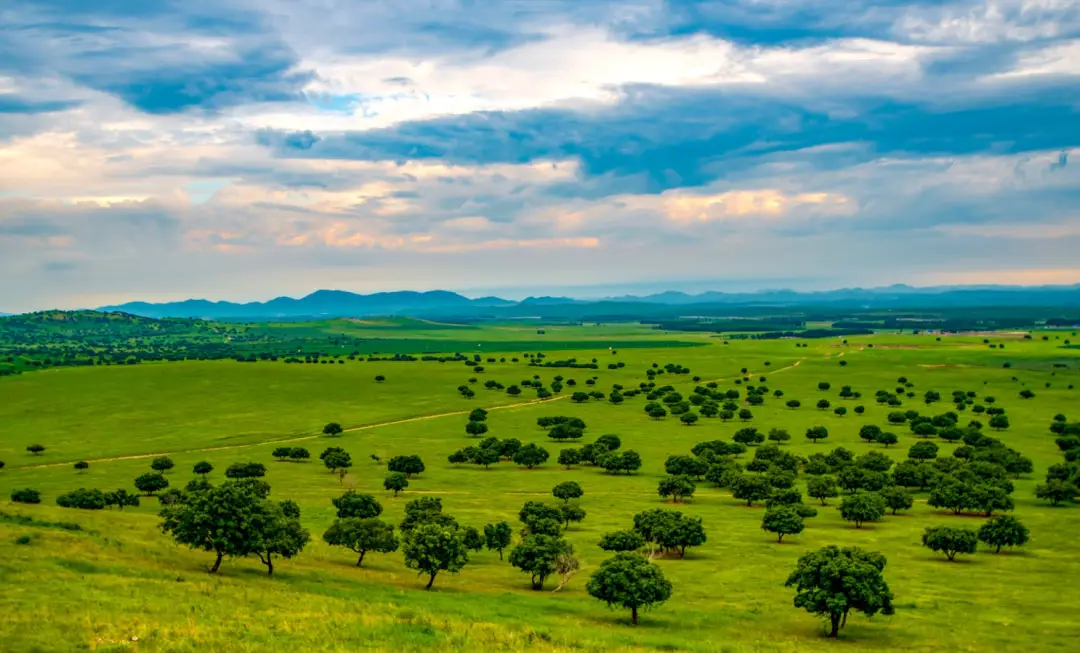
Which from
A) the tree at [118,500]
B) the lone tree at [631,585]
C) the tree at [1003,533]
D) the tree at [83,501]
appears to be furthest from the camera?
the tree at [118,500]

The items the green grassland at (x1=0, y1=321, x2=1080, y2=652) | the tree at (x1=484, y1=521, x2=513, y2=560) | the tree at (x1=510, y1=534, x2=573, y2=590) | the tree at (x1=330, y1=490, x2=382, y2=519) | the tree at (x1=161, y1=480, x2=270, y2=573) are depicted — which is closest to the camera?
the green grassland at (x1=0, y1=321, x2=1080, y2=652)

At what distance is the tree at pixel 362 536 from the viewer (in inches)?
3044

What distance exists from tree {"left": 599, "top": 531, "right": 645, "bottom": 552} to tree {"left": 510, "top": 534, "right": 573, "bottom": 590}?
7027 mm

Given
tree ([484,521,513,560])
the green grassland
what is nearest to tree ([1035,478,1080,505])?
the green grassland

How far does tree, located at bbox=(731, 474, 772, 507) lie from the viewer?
11531 centimetres

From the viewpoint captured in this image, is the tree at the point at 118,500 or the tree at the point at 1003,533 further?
the tree at the point at 118,500

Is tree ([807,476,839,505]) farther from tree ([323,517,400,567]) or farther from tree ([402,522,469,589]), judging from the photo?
tree ([323,517,400,567])

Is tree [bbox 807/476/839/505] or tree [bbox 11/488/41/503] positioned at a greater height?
tree [bbox 11/488/41/503]

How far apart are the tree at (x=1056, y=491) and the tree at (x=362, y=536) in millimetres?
Result: 85673

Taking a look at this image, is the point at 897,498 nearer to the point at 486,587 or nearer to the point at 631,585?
the point at 631,585

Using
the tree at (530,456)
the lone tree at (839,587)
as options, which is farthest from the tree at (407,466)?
the lone tree at (839,587)

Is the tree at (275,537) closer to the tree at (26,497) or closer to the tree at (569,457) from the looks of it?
the tree at (26,497)

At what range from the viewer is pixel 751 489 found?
379 ft

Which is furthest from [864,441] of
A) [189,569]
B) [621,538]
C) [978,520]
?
[189,569]
